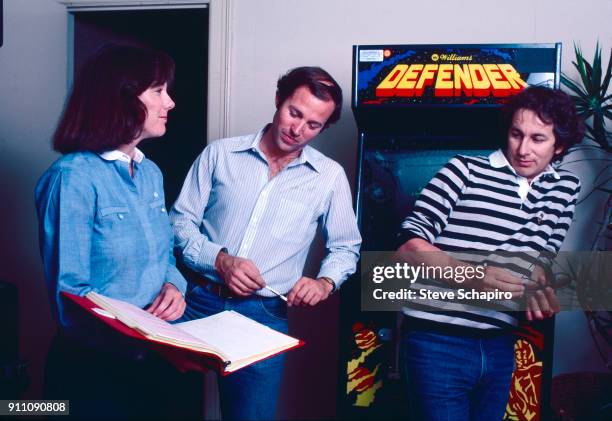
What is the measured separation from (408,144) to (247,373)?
94 cm

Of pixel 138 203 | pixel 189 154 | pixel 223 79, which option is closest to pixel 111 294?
pixel 138 203

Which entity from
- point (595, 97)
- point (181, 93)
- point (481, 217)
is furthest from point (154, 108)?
point (181, 93)

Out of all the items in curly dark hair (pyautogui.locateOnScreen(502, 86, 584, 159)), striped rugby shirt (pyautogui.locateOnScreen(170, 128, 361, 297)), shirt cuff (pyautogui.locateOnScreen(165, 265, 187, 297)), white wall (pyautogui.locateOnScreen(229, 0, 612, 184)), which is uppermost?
white wall (pyautogui.locateOnScreen(229, 0, 612, 184))

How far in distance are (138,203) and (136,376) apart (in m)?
0.41

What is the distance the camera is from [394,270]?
1.80 metres

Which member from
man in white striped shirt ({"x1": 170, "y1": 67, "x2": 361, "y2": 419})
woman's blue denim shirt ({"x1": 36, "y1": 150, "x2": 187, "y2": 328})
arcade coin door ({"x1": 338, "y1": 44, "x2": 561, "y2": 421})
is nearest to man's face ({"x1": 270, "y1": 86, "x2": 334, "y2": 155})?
man in white striped shirt ({"x1": 170, "y1": 67, "x2": 361, "y2": 419})

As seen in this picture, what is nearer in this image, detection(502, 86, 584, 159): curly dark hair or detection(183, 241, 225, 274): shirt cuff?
detection(502, 86, 584, 159): curly dark hair

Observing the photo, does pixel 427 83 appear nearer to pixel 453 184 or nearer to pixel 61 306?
pixel 453 184

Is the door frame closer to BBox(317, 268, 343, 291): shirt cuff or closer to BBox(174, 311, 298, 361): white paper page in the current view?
BBox(317, 268, 343, 291): shirt cuff

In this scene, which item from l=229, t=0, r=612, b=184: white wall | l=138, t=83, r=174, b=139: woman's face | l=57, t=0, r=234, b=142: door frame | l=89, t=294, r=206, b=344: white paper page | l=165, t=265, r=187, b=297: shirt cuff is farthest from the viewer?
l=57, t=0, r=234, b=142: door frame

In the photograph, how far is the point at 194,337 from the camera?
1.15 meters

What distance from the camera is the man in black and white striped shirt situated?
1.42 meters

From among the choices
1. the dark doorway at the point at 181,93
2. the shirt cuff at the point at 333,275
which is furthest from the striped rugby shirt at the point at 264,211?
the dark doorway at the point at 181,93

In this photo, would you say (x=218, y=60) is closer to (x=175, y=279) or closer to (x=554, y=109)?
(x=175, y=279)
